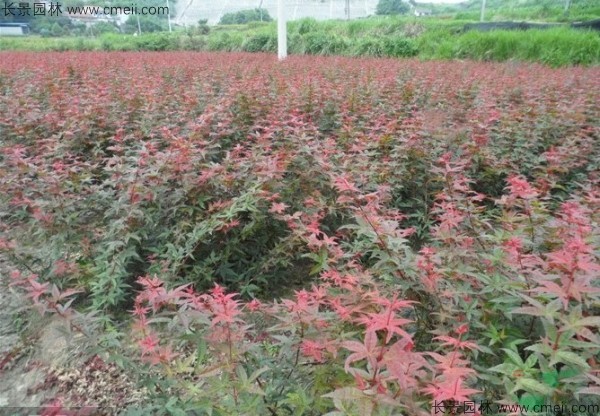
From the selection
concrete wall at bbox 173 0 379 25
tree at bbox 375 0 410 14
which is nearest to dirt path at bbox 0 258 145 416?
concrete wall at bbox 173 0 379 25

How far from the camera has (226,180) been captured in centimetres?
258

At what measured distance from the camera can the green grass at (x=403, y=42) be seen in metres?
A: 9.84

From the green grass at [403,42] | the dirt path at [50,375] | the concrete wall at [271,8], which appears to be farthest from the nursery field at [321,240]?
the concrete wall at [271,8]

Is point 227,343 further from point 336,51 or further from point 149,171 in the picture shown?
point 336,51

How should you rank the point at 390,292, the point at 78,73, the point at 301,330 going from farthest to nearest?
1. the point at 78,73
2. the point at 390,292
3. the point at 301,330

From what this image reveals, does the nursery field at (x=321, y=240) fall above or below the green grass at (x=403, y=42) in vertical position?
below

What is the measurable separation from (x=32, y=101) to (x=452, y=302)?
14.6ft

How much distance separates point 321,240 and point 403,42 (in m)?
12.7

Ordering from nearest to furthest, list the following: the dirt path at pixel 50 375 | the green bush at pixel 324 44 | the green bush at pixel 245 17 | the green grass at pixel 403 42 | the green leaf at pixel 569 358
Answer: the green leaf at pixel 569 358
the dirt path at pixel 50 375
the green grass at pixel 403 42
the green bush at pixel 324 44
the green bush at pixel 245 17

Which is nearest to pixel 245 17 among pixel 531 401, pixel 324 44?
pixel 324 44

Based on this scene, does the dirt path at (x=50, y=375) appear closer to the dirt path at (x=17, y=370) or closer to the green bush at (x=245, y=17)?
the dirt path at (x=17, y=370)

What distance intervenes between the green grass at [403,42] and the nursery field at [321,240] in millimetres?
5495

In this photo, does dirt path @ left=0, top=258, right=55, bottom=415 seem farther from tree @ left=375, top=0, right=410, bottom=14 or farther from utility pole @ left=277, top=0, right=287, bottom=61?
tree @ left=375, top=0, right=410, bottom=14

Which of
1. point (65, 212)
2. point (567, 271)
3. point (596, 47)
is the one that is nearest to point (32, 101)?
point (65, 212)
